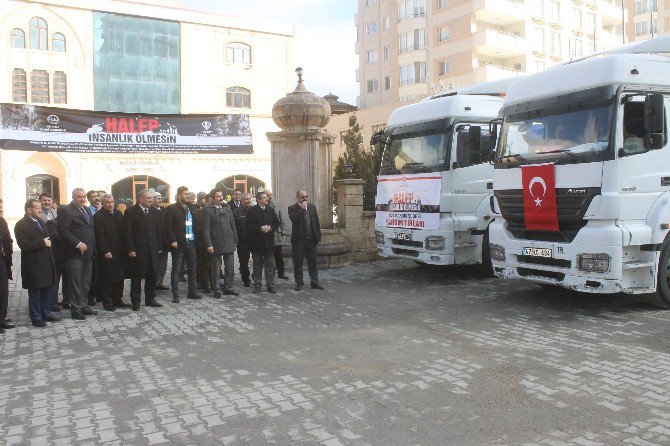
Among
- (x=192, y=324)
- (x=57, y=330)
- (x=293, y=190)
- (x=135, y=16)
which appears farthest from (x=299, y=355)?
(x=135, y=16)

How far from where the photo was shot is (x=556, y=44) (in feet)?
149

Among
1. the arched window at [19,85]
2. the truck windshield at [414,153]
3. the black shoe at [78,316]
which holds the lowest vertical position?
the black shoe at [78,316]

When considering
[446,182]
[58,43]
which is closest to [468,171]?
[446,182]

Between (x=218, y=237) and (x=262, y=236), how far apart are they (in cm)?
79

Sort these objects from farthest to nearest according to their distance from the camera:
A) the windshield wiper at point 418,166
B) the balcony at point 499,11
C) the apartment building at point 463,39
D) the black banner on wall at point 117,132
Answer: the apartment building at point 463,39 → the balcony at point 499,11 → the black banner on wall at point 117,132 → the windshield wiper at point 418,166

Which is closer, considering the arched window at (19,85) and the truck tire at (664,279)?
the truck tire at (664,279)

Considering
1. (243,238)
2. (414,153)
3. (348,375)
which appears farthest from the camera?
(243,238)

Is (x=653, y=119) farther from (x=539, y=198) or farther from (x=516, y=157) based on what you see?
(x=516, y=157)

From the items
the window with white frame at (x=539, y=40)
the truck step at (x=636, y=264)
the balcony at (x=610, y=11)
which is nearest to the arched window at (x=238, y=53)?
the window with white frame at (x=539, y=40)

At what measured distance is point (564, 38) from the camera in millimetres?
46094

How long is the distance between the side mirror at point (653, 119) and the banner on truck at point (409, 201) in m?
4.02

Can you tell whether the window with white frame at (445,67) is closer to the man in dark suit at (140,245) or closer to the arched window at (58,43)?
the arched window at (58,43)

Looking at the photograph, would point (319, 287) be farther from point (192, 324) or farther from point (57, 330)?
point (57, 330)

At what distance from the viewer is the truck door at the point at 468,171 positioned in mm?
11594
